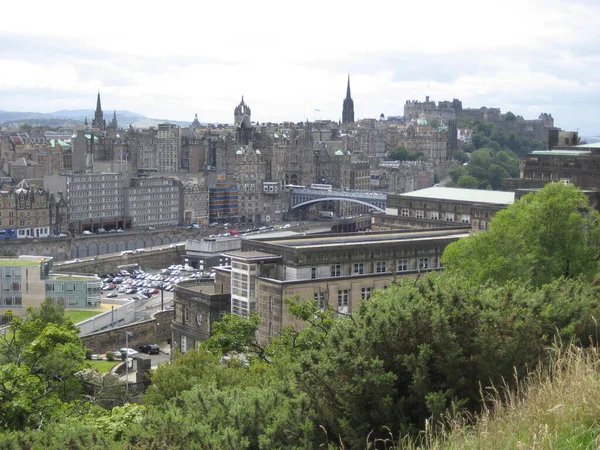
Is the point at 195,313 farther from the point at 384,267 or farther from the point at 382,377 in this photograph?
the point at 382,377

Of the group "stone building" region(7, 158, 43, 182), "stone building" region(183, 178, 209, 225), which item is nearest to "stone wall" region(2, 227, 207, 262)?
"stone building" region(183, 178, 209, 225)

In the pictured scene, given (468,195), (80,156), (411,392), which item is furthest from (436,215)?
(80,156)

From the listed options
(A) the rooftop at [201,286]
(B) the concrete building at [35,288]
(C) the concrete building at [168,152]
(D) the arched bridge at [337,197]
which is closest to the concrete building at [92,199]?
(D) the arched bridge at [337,197]

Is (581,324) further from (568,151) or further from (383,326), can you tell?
(568,151)

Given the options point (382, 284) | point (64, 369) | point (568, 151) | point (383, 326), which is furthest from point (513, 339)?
point (568, 151)

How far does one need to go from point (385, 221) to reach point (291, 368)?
135ft

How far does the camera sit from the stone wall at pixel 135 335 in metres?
45.5

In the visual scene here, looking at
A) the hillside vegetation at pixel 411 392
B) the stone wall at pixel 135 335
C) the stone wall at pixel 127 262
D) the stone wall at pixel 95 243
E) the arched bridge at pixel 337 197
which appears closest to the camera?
the hillside vegetation at pixel 411 392

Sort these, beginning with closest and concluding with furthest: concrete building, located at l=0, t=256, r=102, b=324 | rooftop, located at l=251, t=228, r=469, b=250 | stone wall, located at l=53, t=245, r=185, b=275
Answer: rooftop, located at l=251, t=228, r=469, b=250 → concrete building, located at l=0, t=256, r=102, b=324 → stone wall, located at l=53, t=245, r=185, b=275

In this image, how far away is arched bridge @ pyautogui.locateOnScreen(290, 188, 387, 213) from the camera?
107062 mm

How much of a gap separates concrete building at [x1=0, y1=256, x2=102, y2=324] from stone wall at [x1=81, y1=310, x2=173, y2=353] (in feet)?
19.4

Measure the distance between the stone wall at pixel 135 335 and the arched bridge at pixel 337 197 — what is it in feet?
186

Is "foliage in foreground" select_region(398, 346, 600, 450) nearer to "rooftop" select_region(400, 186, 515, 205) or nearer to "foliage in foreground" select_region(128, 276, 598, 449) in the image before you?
"foliage in foreground" select_region(128, 276, 598, 449)

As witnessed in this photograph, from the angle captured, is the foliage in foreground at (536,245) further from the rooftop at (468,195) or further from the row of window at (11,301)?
the row of window at (11,301)
